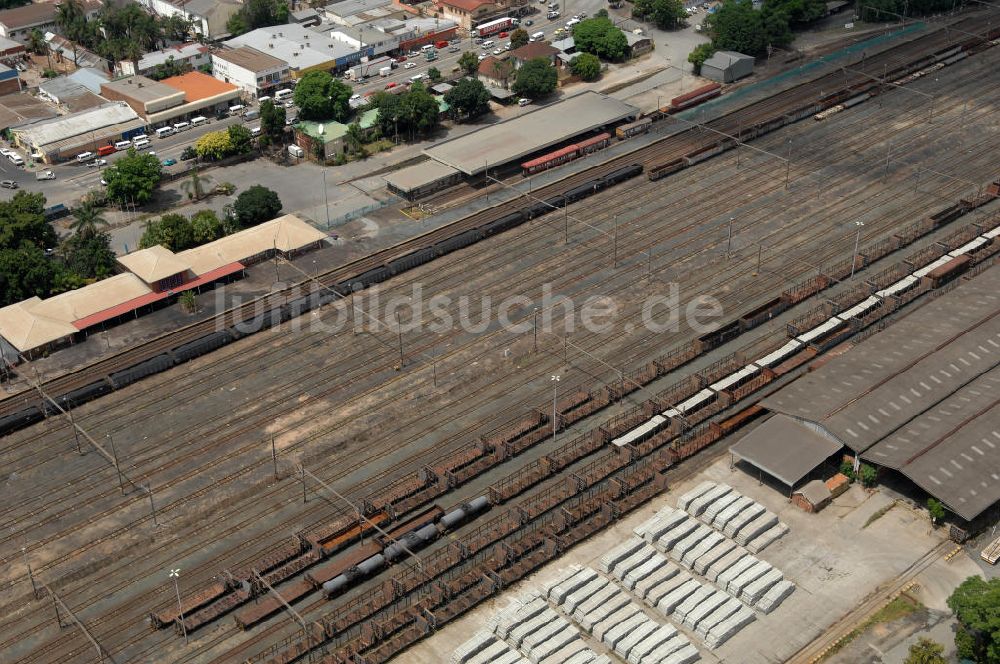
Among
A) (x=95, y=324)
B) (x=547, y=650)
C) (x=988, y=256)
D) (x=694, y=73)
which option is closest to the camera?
(x=547, y=650)

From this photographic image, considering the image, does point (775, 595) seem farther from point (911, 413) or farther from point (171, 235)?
point (171, 235)

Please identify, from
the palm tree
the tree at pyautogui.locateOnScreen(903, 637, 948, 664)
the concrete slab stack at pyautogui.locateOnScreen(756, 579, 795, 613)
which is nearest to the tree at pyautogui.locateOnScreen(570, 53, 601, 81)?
the palm tree

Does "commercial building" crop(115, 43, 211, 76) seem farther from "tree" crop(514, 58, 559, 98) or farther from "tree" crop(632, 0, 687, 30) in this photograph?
"tree" crop(632, 0, 687, 30)

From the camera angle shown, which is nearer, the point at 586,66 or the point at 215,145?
the point at 215,145

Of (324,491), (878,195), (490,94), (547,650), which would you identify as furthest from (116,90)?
(547,650)

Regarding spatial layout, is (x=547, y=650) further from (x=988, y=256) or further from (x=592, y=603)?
(x=988, y=256)

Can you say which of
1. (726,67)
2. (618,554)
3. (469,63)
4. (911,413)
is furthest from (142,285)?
(726,67)

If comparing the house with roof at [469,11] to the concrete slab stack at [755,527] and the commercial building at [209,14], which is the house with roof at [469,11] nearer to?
the commercial building at [209,14]
